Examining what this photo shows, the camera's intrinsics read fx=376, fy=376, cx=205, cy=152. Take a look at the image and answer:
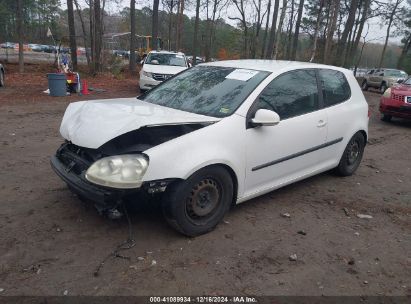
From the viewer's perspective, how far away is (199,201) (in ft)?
11.6

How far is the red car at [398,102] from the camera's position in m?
10.4

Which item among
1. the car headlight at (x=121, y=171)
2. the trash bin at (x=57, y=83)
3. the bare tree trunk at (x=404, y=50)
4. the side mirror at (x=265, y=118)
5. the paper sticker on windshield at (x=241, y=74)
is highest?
the bare tree trunk at (x=404, y=50)

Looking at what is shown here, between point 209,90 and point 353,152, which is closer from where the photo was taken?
point 209,90

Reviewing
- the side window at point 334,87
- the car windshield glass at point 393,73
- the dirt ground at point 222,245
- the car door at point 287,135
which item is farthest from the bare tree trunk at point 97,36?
the car windshield glass at point 393,73

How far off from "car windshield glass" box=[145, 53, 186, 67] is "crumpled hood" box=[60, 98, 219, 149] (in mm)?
10665

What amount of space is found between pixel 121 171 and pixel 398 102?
9831 mm

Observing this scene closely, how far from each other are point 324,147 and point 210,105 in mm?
1750

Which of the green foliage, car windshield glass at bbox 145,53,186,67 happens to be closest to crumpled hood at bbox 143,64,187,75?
car windshield glass at bbox 145,53,186,67

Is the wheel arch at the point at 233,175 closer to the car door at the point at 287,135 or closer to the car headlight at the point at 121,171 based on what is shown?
the car door at the point at 287,135

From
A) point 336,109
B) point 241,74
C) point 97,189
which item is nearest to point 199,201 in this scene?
point 97,189

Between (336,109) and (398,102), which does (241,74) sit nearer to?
(336,109)

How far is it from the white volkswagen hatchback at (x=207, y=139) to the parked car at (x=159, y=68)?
8.41 m

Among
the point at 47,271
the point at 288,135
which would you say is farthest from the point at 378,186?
the point at 47,271

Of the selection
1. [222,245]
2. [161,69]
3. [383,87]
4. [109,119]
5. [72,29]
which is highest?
[72,29]
